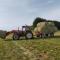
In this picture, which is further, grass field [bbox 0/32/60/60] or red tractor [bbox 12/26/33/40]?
red tractor [bbox 12/26/33/40]

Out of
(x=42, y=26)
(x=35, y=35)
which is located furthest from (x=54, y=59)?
(x=42, y=26)

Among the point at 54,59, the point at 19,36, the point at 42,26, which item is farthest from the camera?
the point at 42,26

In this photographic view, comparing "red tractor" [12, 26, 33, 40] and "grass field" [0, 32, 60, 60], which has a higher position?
"red tractor" [12, 26, 33, 40]

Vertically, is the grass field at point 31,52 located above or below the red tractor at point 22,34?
below

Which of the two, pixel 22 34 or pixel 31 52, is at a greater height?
pixel 22 34

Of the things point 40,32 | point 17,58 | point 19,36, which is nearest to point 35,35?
point 40,32

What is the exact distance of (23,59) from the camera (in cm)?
1225

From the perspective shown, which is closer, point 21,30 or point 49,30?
point 21,30

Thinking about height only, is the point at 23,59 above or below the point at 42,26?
below

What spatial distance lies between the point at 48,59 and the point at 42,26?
83.3 ft

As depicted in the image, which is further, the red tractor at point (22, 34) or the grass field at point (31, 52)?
the red tractor at point (22, 34)

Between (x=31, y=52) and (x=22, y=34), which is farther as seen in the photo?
(x=22, y=34)

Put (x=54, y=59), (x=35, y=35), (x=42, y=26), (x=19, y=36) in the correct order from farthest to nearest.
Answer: (x=42, y=26) → (x=35, y=35) → (x=19, y=36) → (x=54, y=59)

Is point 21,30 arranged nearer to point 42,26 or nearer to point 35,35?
point 35,35
